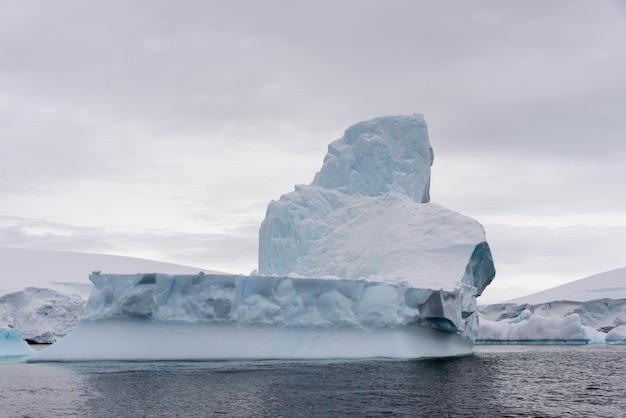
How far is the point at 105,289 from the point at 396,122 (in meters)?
17.7

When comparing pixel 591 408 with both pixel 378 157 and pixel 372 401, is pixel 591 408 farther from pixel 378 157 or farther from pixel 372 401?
pixel 378 157

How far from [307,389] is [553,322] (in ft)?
86.7

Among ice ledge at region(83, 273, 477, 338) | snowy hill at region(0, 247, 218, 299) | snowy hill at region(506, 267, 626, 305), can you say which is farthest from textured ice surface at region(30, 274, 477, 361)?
snowy hill at region(506, 267, 626, 305)

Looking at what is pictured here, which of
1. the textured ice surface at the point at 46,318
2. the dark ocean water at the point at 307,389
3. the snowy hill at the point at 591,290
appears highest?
the snowy hill at the point at 591,290

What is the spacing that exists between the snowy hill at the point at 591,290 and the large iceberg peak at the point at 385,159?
2125cm

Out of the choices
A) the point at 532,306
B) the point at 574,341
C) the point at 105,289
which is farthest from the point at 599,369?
the point at 532,306

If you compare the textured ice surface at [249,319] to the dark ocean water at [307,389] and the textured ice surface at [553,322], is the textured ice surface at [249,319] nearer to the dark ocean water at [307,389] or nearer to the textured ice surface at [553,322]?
the dark ocean water at [307,389]

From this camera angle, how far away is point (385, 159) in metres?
32.1

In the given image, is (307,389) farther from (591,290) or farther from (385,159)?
(591,290)

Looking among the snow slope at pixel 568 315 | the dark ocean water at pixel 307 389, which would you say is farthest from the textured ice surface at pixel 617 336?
the dark ocean water at pixel 307 389

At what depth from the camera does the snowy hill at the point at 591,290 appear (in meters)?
49.4

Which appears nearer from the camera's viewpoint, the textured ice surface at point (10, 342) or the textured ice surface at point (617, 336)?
the textured ice surface at point (10, 342)

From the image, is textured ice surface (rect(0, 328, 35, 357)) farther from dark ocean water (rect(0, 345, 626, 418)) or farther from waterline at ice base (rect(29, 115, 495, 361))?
waterline at ice base (rect(29, 115, 495, 361))

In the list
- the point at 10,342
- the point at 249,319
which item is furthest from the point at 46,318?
the point at 249,319
